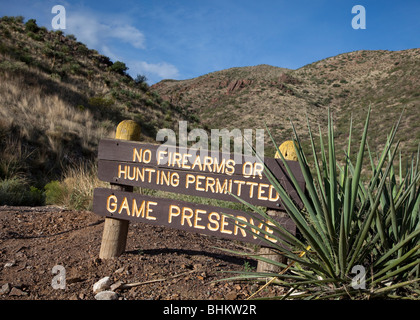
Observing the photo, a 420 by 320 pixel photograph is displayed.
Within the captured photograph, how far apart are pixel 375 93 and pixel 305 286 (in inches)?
1651

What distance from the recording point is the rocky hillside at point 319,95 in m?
32.5

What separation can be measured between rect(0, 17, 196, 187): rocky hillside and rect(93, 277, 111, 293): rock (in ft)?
20.5

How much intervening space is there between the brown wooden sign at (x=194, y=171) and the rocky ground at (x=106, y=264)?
2.48 ft

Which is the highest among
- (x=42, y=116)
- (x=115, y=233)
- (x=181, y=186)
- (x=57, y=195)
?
(x=42, y=116)

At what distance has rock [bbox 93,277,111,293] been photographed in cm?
297

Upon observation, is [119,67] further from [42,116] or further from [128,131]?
[128,131]

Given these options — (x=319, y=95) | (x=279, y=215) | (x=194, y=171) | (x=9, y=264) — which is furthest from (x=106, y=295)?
(x=319, y=95)

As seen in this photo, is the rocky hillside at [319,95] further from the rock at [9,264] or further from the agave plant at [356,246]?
the rock at [9,264]

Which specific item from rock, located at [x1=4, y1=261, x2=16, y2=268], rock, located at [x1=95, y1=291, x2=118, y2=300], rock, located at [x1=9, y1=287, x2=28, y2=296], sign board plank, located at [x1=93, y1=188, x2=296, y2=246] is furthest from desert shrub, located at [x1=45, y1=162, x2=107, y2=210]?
rock, located at [x1=95, y1=291, x2=118, y2=300]

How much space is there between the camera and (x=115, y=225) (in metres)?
3.57

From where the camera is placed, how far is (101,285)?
299cm

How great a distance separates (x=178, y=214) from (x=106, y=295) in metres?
0.95

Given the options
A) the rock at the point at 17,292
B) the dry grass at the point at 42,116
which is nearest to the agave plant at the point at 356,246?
the rock at the point at 17,292

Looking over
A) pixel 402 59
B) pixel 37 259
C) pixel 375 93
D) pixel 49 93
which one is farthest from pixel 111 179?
pixel 402 59
